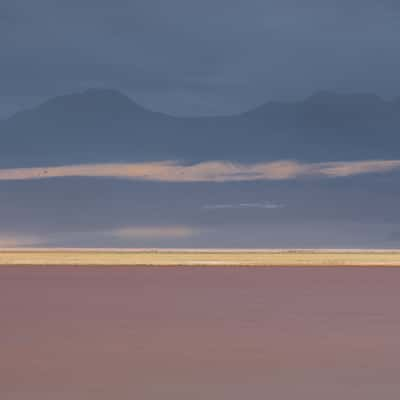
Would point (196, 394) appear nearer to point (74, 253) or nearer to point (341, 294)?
point (341, 294)

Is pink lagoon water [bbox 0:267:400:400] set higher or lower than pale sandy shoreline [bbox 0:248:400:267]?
lower

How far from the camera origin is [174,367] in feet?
70.1

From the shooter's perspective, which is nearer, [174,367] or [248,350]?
[174,367]

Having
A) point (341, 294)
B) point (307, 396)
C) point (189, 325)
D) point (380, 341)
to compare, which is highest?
point (341, 294)

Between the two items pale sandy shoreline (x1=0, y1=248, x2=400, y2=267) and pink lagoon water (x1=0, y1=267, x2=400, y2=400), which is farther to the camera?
pale sandy shoreline (x1=0, y1=248, x2=400, y2=267)

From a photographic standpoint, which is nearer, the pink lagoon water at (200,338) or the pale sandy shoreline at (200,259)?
the pink lagoon water at (200,338)

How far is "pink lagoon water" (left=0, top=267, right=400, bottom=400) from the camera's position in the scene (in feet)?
63.3

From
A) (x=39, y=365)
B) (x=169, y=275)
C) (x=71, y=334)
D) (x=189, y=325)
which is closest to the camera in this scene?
(x=39, y=365)

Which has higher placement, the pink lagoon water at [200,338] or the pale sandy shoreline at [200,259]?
the pale sandy shoreline at [200,259]

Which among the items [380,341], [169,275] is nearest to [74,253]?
[169,275]

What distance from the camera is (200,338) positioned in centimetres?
2548

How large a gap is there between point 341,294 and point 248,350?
13400mm

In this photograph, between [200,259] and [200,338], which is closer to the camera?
[200,338]

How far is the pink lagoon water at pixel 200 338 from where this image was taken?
1928 centimetres
